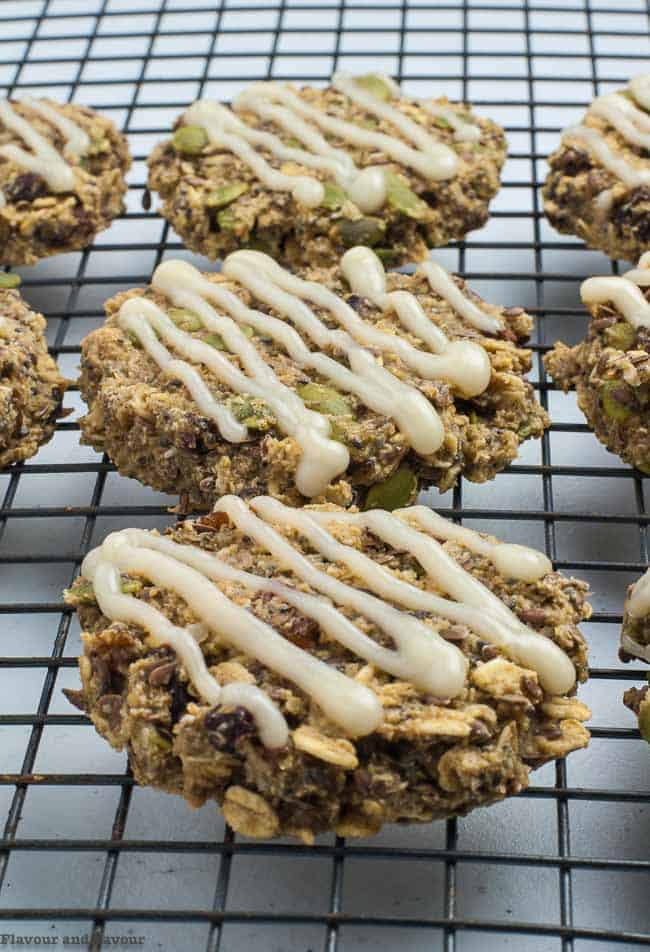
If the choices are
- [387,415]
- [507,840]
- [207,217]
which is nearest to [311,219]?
[207,217]

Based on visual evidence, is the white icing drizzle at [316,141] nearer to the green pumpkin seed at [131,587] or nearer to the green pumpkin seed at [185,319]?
the green pumpkin seed at [185,319]

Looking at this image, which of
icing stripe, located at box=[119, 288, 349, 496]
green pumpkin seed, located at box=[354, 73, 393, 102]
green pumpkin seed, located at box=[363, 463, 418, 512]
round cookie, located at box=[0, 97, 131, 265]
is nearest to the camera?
icing stripe, located at box=[119, 288, 349, 496]

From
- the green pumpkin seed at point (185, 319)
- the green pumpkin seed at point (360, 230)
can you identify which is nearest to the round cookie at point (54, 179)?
the green pumpkin seed at point (185, 319)

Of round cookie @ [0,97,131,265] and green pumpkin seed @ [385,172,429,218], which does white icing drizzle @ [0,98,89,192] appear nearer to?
round cookie @ [0,97,131,265]

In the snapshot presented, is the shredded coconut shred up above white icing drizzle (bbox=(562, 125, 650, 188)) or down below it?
below

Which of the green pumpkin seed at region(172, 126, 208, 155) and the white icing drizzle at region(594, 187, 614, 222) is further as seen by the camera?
the green pumpkin seed at region(172, 126, 208, 155)

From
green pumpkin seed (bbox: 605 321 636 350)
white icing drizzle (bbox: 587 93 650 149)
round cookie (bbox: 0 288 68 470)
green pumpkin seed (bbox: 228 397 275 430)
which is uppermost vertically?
white icing drizzle (bbox: 587 93 650 149)

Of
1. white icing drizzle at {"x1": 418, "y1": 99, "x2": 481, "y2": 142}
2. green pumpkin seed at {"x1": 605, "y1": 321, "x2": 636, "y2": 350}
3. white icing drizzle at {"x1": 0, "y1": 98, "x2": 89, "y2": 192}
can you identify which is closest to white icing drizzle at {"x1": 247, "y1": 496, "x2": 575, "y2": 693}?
green pumpkin seed at {"x1": 605, "y1": 321, "x2": 636, "y2": 350}

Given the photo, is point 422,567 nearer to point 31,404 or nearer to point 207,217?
point 31,404
